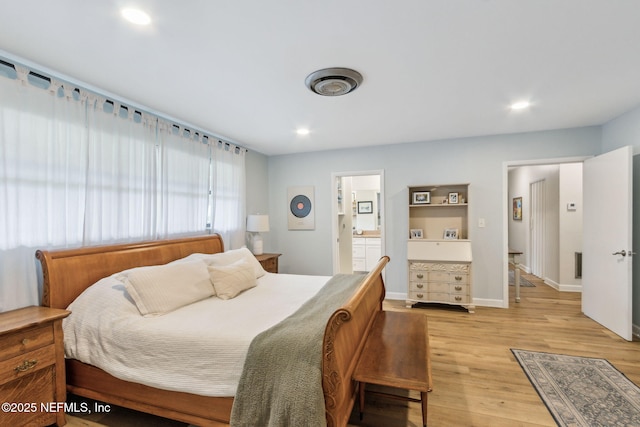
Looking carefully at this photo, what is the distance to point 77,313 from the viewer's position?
2.07 meters

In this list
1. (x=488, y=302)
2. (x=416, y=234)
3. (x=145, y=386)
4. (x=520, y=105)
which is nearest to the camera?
(x=145, y=386)

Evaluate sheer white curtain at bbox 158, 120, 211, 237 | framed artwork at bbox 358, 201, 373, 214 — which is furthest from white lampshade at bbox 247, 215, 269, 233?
framed artwork at bbox 358, 201, 373, 214

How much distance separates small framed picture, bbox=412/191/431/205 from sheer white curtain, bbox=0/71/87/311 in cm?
394

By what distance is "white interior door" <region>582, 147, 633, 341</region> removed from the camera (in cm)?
298

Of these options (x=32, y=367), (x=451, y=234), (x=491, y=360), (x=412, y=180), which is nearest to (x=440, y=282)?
(x=451, y=234)

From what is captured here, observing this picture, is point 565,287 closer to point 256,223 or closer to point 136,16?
point 256,223

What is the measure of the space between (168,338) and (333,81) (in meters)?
2.15

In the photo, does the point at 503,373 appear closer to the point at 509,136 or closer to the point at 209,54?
the point at 509,136

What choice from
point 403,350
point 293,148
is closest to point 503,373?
point 403,350

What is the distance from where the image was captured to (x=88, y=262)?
2305 millimetres

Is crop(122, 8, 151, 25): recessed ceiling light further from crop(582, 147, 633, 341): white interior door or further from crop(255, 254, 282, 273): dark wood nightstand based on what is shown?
crop(582, 147, 633, 341): white interior door

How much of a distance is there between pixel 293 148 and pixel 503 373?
384 cm

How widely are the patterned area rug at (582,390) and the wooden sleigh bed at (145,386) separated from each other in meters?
1.37

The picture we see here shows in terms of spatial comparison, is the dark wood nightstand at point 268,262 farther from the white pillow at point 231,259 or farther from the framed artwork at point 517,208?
the framed artwork at point 517,208
